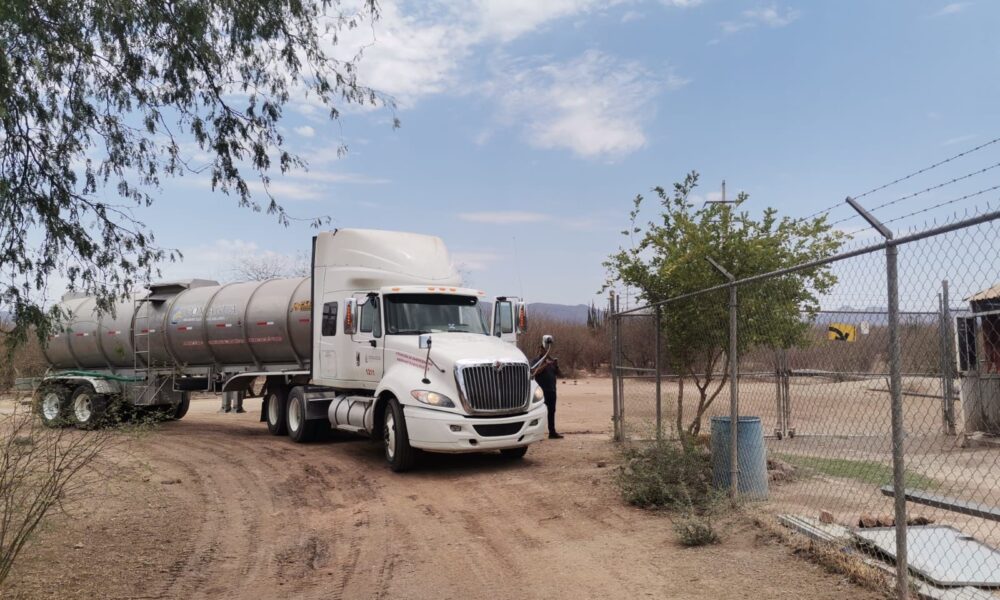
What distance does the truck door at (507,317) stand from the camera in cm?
1316

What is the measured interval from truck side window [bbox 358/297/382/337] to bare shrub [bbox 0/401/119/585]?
6359 mm

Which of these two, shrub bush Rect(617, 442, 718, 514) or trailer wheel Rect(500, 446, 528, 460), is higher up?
shrub bush Rect(617, 442, 718, 514)

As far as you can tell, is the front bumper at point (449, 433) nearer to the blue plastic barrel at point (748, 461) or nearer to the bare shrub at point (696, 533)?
the blue plastic barrel at point (748, 461)

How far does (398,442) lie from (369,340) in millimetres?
2012

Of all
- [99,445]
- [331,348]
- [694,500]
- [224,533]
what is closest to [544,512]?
[694,500]

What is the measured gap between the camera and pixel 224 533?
7.99m

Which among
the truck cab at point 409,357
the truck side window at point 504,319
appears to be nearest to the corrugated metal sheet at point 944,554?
the truck cab at point 409,357

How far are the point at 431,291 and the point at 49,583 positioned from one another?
737cm

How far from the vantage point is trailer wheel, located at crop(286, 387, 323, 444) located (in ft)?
48.0

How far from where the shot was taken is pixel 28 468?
5.81 m

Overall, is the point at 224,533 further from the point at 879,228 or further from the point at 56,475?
the point at 879,228

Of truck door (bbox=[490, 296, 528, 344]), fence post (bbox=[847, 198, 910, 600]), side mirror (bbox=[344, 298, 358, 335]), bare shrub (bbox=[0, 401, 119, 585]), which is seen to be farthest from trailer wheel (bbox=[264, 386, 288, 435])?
fence post (bbox=[847, 198, 910, 600])

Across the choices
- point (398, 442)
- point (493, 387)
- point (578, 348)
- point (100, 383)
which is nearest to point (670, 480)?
point (493, 387)

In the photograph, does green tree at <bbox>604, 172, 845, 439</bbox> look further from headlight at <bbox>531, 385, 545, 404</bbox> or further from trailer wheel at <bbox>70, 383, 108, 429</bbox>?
trailer wheel at <bbox>70, 383, 108, 429</bbox>
